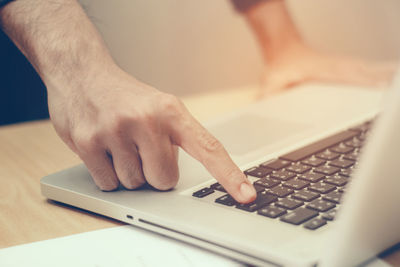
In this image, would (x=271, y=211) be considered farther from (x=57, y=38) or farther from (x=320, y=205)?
(x=57, y=38)

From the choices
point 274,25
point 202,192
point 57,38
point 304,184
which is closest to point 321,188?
point 304,184

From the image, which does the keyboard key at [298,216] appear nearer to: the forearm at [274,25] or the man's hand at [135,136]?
the man's hand at [135,136]

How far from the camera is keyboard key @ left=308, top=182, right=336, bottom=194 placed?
1.71ft

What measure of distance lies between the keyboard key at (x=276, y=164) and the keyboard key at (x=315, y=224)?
0.52 feet

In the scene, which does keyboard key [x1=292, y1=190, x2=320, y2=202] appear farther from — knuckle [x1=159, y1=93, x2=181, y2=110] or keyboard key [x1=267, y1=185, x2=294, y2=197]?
knuckle [x1=159, y1=93, x2=181, y2=110]

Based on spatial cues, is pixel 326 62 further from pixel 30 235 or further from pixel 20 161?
pixel 30 235

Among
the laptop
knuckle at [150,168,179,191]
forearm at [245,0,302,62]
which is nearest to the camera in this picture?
the laptop

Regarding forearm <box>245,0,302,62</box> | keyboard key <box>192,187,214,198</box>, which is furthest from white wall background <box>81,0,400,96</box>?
keyboard key <box>192,187,214,198</box>

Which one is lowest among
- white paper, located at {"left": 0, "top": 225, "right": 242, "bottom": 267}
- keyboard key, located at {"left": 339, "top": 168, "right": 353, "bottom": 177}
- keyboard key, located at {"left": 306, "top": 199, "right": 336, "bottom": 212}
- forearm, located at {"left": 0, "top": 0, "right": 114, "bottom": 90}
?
white paper, located at {"left": 0, "top": 225, "right": 242, "bottom": 267}

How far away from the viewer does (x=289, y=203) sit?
0.49 metres

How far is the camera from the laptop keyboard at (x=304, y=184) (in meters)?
0.47

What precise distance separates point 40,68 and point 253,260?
37 centimetres

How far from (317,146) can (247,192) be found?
22cm

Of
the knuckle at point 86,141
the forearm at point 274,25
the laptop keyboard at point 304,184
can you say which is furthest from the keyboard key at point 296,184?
the forearm at point 274,25
